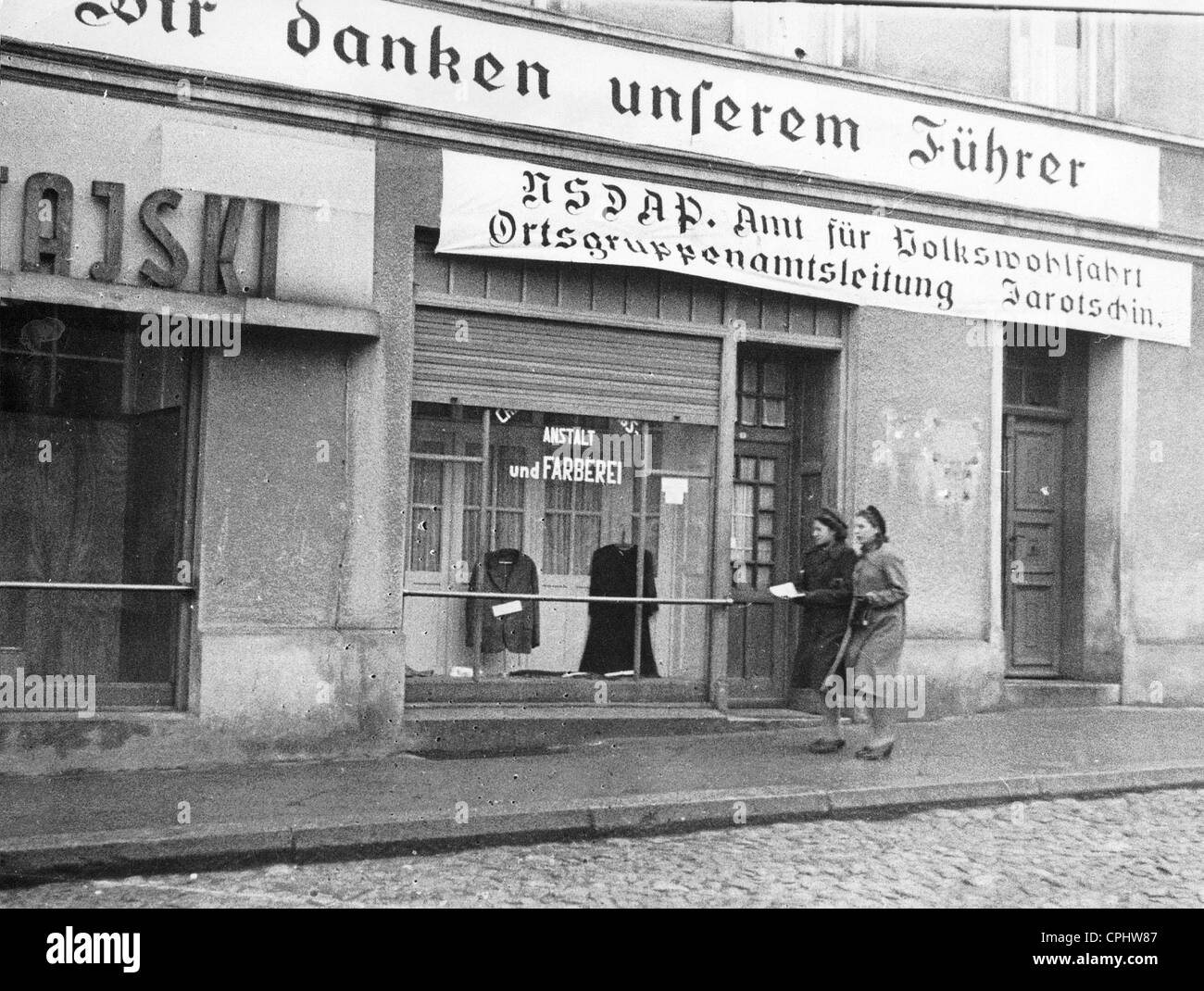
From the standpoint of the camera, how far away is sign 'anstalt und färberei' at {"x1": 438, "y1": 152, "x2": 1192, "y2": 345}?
11.1 metres

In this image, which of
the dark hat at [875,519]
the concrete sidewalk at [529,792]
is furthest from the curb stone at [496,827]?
the dark hat at [875,519]

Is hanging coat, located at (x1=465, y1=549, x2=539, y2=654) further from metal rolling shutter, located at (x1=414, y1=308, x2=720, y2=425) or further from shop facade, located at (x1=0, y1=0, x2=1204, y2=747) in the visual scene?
metal rolling shutter, located at (x1=414, y1=308, x2=720, y2=425)

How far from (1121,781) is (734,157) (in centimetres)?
542

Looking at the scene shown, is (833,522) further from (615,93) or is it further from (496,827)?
(496,827)

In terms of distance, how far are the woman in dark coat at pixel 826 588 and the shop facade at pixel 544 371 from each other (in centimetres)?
82

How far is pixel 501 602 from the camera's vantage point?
1132 centimetres

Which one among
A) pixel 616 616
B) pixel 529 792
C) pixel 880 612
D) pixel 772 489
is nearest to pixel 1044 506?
pixel 772 489

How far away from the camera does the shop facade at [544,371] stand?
33.0 ft

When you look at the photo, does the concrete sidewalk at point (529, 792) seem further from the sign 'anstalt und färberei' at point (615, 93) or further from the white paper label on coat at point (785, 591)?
the sign 'anstalt und färberei' at point (615, 93)

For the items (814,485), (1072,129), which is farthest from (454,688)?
(1072,129)

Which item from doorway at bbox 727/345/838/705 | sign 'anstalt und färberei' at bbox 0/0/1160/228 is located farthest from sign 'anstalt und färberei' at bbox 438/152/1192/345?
doorway at bbox 727/345/838/705

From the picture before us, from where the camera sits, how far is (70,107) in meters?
9.67

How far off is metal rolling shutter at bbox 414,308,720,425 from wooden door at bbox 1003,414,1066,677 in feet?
10.9
